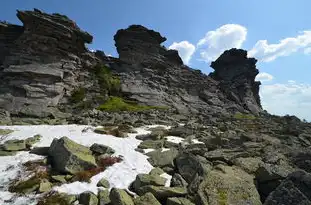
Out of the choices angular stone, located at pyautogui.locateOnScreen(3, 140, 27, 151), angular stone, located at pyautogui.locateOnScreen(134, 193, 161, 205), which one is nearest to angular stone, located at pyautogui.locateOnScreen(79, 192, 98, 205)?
angular stone, located at pyautogui.locateOnScreen(134, 193, 161, 205)

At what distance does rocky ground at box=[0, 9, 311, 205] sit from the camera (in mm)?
12445

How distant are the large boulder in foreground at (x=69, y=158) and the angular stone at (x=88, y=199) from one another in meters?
2.75

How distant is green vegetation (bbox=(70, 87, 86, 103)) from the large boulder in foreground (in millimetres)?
39255

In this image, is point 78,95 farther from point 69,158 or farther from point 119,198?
point 119,198

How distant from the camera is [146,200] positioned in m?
11.6

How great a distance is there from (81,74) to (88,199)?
182 feet

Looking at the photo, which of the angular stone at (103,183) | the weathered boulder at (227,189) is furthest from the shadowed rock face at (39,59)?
the weathered boulder at (227,189)

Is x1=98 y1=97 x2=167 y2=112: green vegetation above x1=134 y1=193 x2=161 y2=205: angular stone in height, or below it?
above

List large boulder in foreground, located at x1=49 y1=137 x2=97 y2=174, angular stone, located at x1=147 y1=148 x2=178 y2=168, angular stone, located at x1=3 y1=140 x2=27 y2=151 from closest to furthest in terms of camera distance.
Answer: large boulder in foreground, located at x1=49 y1=137 x2=97 y2=174, angular stone, located at x1=147 y1=148 x2=178 y2=168, angular stone, located at x1=3 y1=140 x2=27 y2=151

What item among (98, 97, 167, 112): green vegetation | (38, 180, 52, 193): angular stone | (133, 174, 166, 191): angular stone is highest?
(98, 97, 167, 112): green vegetation

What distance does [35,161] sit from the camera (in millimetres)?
15922

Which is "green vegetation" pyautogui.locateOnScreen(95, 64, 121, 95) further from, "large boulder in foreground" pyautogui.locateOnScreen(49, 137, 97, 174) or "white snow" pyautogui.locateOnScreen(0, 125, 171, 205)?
"large boulder in foreground" pyautogui.locateOnScreen(49, 137, 97, 174)

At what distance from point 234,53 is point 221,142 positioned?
307 feet

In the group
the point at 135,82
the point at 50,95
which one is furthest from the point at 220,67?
the point at 50,95
